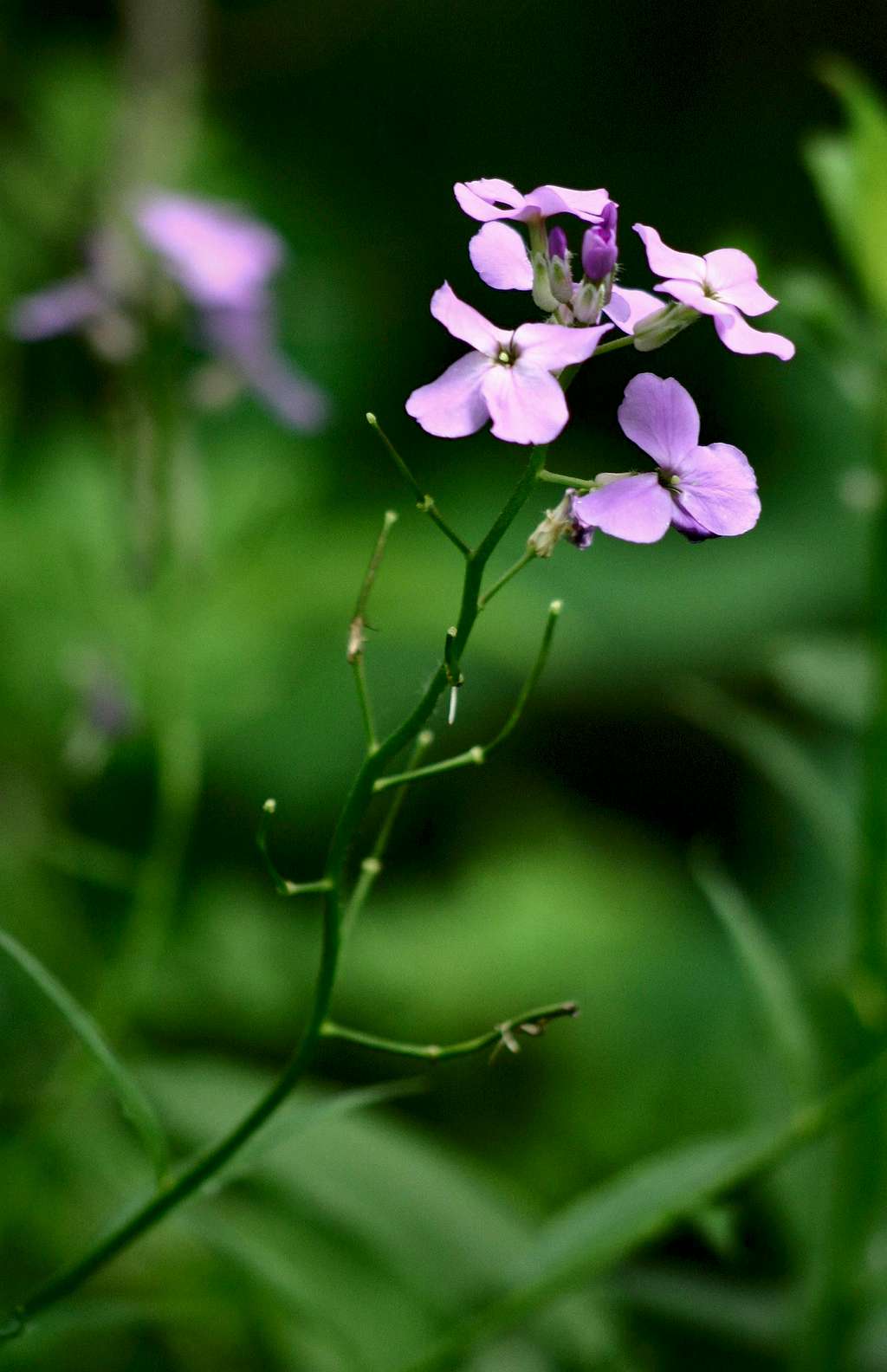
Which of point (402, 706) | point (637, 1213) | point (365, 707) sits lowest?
point (402, 706)

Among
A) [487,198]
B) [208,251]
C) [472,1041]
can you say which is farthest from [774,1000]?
[208,251]

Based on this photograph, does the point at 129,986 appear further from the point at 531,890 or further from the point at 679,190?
the point at 679,190

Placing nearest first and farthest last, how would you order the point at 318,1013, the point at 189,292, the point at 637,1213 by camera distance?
the point at 318,1013
the point at 637,1213
the point at 189,292

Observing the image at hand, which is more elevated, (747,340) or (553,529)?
(747,340)

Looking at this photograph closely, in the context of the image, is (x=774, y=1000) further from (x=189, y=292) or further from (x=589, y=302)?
(x=189, y=292)

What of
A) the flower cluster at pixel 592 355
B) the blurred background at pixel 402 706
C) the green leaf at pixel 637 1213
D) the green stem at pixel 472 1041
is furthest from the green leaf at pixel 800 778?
the flower cluster at pixel 592 355

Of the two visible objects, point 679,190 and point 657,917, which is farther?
point 679,190

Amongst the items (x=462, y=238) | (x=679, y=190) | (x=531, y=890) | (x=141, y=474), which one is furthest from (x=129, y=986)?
(x=679, y=190)
